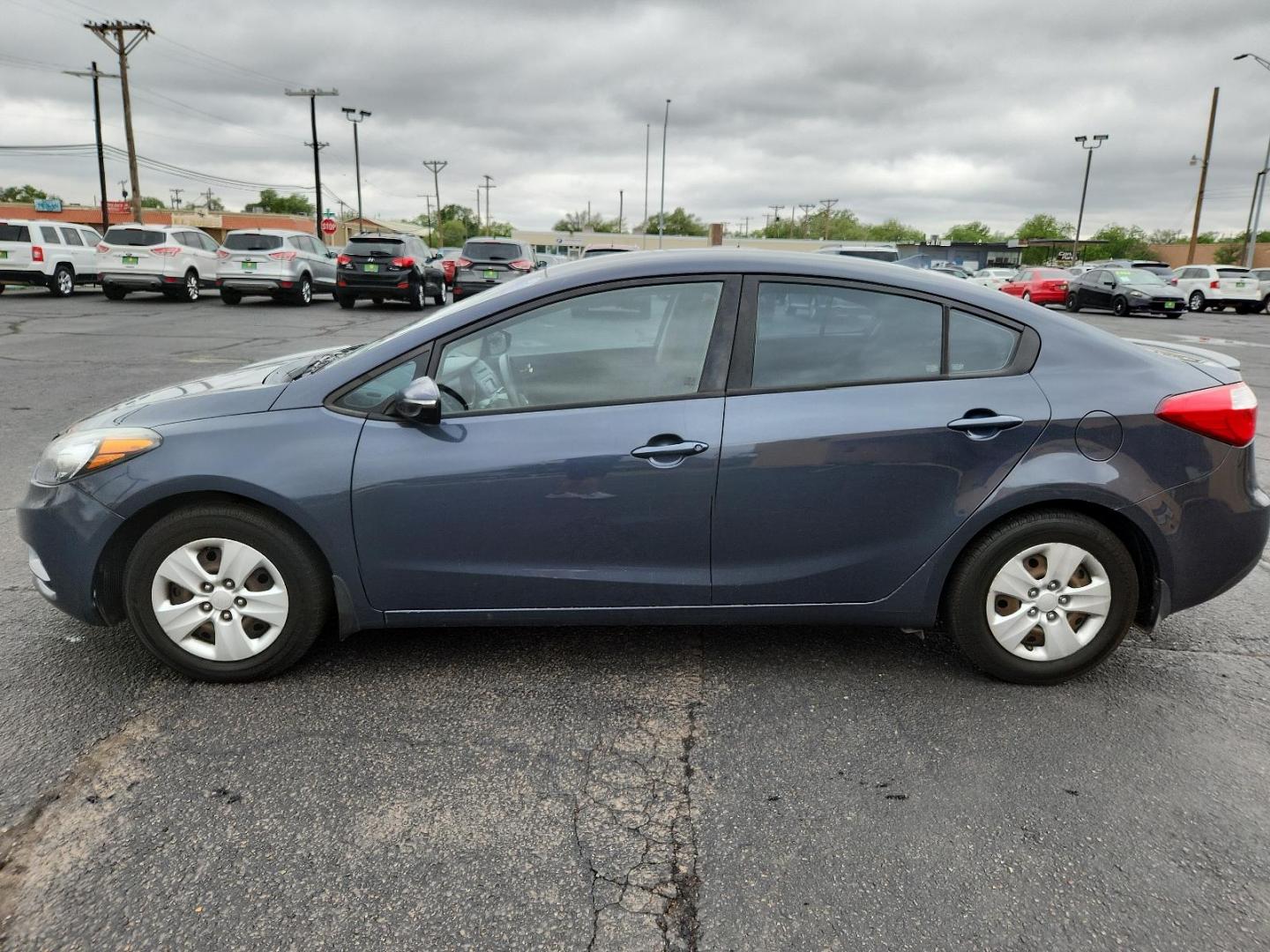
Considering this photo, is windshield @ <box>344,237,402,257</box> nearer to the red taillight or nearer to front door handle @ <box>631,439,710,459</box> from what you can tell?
front door handle @ <box>631,439,710,459</box>

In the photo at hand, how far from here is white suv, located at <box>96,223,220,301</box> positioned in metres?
21.6

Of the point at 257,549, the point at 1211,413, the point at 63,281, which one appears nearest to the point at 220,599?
the point at 257,549

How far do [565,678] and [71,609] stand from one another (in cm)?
178

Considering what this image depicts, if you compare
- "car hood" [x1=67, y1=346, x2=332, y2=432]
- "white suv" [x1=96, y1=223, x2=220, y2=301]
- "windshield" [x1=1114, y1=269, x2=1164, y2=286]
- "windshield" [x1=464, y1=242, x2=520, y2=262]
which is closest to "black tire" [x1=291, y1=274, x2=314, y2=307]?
"white suv" [x1=96, y1=223, x2=220, y2=301]

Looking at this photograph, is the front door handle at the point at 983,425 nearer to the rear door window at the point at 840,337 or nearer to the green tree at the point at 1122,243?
the rear door window at the point at 840,337

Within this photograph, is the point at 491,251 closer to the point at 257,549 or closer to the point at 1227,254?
the point at 257,549

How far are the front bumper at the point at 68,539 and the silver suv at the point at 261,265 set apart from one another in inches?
773

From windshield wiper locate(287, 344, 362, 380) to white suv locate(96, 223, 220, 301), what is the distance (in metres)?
20.4

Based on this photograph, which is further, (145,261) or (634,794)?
(145,261)

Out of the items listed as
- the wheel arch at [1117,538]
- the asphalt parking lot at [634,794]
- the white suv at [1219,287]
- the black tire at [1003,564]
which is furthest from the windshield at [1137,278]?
the black tire at [1003,564]

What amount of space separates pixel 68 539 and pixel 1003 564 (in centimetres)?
330

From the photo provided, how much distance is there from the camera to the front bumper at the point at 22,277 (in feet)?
73.5

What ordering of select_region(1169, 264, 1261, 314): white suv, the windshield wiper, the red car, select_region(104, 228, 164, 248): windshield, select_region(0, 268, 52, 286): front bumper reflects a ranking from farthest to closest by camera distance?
the red car < select_region(1169, 264, 1261, 314): white suv < select_region(0, 268, 52, 286): front bumper < select_region(104, 228, 164, 248): windshield < the windshield wiper

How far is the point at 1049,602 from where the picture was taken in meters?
3.26
